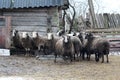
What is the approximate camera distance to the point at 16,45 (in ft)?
68.3

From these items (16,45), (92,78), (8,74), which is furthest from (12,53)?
(92,78)

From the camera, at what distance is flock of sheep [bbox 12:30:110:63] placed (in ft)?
56.6

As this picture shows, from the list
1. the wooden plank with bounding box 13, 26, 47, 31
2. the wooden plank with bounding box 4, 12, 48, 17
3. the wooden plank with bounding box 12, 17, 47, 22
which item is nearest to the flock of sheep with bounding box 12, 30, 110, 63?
the wooden plank with bounding box 13, 26, 47, 31

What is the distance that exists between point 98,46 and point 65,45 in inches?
71.0

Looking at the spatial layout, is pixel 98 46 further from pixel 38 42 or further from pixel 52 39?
pixel 38 42

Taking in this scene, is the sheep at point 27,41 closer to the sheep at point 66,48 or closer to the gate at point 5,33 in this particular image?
the gate at point 5,33

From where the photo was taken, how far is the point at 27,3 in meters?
22.2

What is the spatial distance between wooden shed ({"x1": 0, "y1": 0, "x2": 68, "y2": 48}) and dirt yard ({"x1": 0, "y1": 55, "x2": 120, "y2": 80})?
4.97 m

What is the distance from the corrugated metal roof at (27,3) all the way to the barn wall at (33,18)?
15.6 inches

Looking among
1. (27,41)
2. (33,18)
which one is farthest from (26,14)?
(27,41)

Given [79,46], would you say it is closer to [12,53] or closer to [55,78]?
[12,53]

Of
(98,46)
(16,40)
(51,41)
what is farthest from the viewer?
(16,40)

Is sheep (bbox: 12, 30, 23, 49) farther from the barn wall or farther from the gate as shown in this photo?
the barn wall

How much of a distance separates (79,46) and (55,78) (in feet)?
20.1
